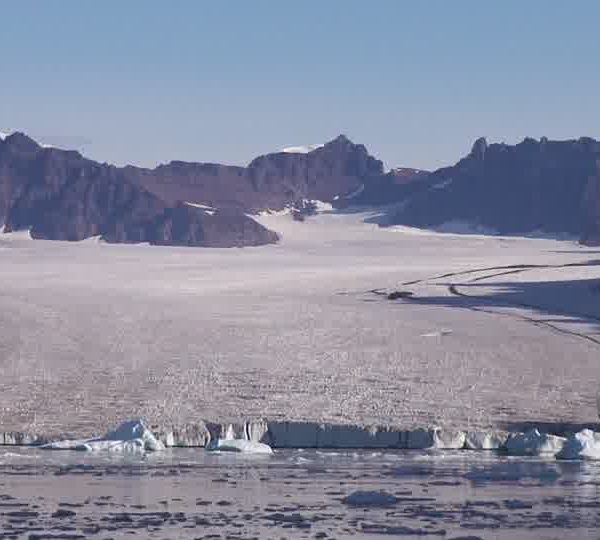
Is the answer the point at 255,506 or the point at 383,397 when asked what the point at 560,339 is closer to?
the point at 383,397

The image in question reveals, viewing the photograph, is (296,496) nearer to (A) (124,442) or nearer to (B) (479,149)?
(A) (124,442)

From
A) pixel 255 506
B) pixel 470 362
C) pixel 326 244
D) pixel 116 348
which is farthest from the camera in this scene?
pixel 326 244

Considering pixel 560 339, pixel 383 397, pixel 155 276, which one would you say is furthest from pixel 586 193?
pixel 383 397

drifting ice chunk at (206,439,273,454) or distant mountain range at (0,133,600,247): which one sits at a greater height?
distant mountain range at (0,133,600,247)

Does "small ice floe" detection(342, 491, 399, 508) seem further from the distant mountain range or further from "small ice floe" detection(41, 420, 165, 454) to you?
the distant mountain range

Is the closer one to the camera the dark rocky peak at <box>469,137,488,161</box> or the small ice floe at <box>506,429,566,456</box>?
the small ice floe at <box>506,429,566,456</box>

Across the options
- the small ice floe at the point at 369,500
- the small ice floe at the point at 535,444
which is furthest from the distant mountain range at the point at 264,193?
the small ice floe at the point at 369,500

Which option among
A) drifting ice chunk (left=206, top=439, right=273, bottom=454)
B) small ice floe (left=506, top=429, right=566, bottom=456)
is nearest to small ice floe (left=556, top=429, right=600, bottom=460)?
small ice floe (left=506, top=429, right=566, bottom=456)
